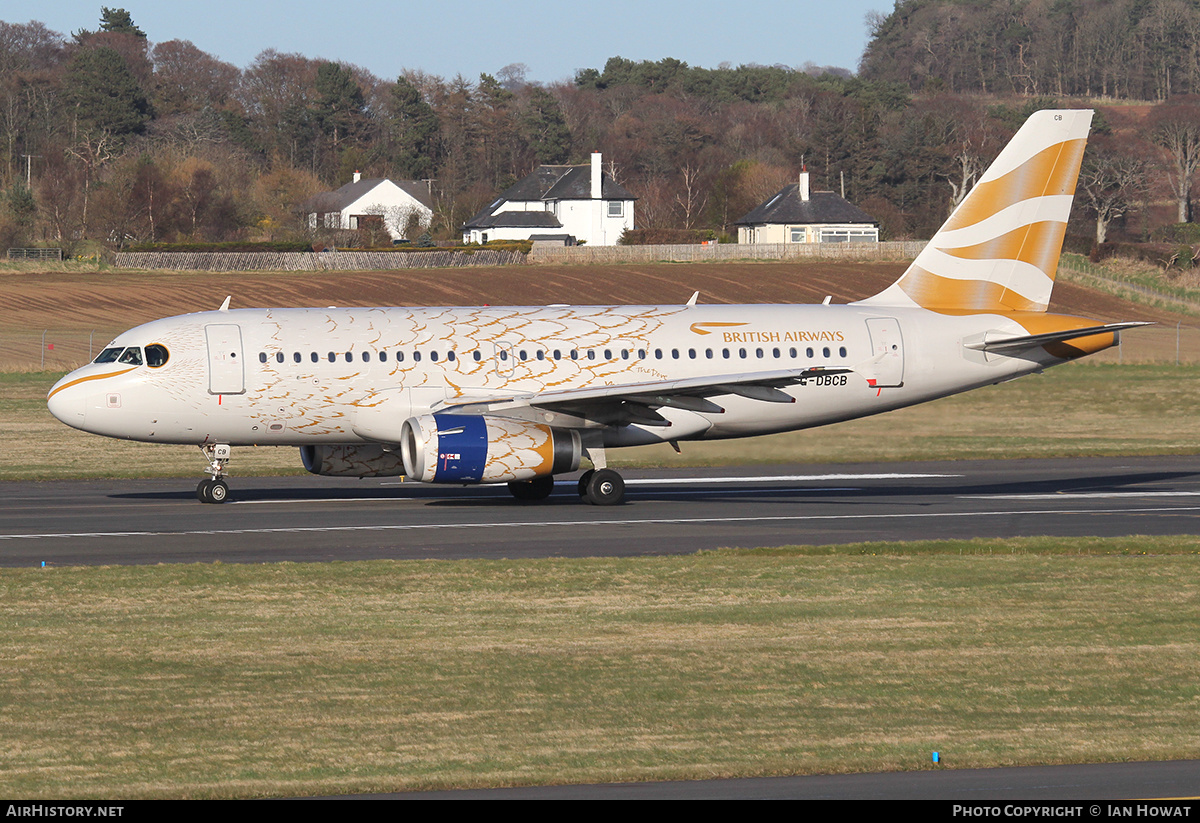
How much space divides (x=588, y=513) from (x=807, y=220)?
Answer: 363ft

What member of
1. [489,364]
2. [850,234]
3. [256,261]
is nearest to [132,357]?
[489,364]

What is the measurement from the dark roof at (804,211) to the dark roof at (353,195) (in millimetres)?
40639

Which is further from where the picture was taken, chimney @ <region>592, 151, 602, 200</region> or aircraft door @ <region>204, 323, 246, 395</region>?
chimney @ <region>592, 151, 602, 200</region>

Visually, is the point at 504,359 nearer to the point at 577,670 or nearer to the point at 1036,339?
the point at 1036,339

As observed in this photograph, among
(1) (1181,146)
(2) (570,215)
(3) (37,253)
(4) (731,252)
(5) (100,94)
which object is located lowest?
(4) (731,252)

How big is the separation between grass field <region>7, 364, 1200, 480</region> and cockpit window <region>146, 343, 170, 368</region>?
7326 mm

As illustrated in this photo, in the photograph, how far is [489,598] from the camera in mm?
18359

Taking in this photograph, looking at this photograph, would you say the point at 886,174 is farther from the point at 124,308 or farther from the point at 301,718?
the point at 301,718

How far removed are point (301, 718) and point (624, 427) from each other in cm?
1717

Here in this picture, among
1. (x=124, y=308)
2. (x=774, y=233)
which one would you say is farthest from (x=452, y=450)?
(x=774, y=233)

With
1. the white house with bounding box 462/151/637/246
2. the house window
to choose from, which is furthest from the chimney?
the house window

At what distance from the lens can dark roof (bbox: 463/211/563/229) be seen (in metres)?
144

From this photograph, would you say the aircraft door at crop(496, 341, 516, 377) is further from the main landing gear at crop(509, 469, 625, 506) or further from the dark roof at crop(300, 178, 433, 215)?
the dark roof at crop(300, 178, 433, 215)

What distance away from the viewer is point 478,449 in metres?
26.7
